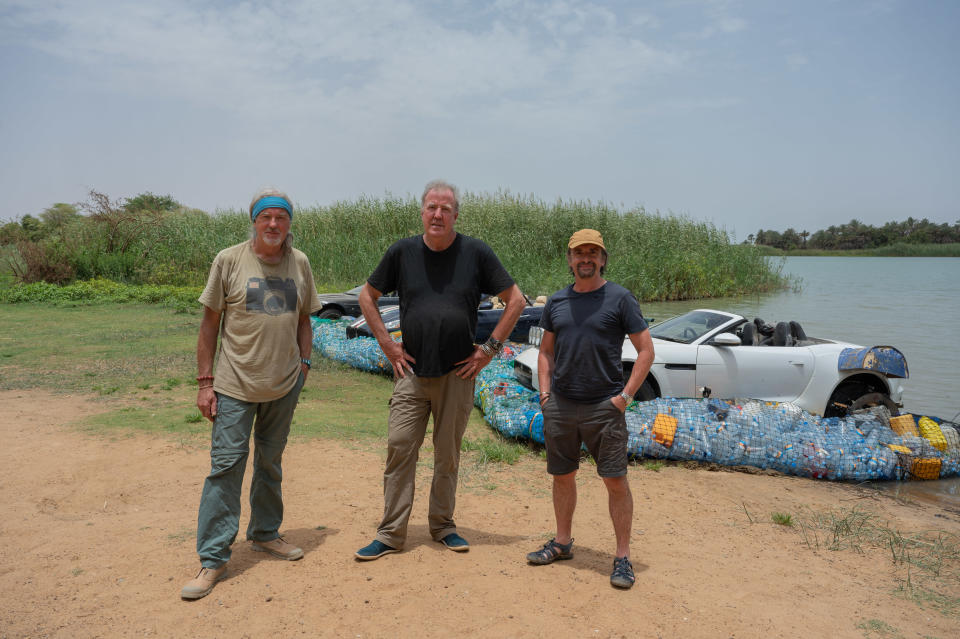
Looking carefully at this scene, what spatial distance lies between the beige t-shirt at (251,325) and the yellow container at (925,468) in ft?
21.0

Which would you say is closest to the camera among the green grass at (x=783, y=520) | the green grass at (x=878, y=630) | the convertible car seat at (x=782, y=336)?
the green grass at (x=878, y=630)

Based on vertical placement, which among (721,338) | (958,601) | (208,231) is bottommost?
(958,601)

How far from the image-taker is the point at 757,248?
28547 millimetres

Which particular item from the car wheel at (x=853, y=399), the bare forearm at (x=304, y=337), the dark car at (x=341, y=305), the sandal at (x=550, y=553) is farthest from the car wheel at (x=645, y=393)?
the dark car at (x=341, y=305)

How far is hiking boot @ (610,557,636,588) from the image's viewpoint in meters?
3.82

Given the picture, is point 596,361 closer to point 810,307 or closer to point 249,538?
point 249,538

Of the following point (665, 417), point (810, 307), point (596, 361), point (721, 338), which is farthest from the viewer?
point (810, 307)

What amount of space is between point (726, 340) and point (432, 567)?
202 inches

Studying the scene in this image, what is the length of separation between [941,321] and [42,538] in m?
24.7

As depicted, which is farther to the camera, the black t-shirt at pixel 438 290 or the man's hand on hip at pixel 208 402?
the black t-shirt at pixel 438 290

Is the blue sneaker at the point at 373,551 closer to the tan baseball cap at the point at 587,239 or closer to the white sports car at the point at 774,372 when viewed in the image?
the tan baseball cap at the point at 587,239

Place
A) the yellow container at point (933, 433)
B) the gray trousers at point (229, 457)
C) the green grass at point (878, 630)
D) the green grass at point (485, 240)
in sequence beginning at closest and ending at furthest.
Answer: the green grass at point (878, 630) < the gray trousers at point (229, 457) < the yellow container at point (933, 433) < the green grass at point (485, 240)

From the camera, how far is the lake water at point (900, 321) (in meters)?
11.0

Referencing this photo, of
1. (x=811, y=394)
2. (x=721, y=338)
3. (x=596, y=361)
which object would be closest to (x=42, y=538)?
(x=596, y=361)
